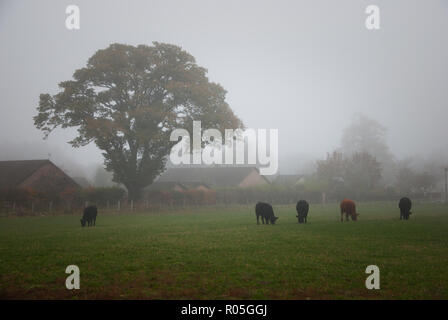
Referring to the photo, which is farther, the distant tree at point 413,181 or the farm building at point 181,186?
the distant tree at point 413,181

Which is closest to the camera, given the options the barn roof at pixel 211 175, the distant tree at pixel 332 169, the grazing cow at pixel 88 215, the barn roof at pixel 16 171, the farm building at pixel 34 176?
the grazing cow at pixel 88 215

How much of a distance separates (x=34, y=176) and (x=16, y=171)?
328 cm

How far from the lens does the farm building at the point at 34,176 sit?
4578cm

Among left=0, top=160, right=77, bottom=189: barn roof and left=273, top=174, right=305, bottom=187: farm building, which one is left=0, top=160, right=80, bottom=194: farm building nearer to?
left=0, top=160, right=77, bottom=189: barn roof

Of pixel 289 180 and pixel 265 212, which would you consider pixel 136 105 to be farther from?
pixel 289 180

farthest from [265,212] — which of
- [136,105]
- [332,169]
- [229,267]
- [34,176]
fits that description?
[332,169]

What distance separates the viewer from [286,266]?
32.0 ft

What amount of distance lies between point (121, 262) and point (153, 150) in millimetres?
34202

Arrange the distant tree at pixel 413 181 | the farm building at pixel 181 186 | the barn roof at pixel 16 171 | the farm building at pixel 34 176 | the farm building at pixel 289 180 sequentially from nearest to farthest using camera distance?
the barn roof at pixel 16 171, the farm building at pixel 34 176, the farm building at pixel 181 186, the distant tree at pixel 413 181, the farm building at pixel 289 180

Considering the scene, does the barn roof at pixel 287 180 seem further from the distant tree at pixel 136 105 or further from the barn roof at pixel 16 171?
the barn roof at pixel 16 171

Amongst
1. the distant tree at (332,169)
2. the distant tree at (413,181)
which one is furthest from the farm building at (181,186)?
the distant tree at (413,181)

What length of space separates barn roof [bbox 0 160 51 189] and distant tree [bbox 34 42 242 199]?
31.9ft

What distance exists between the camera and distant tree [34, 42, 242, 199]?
39.7 metres

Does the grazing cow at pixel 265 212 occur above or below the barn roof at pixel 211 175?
below
